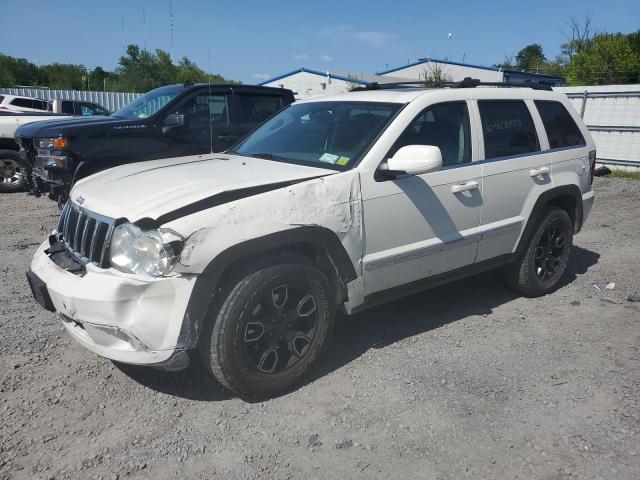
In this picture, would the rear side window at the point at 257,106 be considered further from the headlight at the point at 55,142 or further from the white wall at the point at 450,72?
the white wall at the point at 450,72

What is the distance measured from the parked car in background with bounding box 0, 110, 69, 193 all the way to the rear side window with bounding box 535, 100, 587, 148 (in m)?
8.21

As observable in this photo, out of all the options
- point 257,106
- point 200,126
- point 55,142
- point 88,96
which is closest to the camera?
point 55,142

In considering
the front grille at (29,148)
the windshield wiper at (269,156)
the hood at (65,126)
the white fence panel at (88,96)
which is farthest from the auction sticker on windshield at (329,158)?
the white fence panel at (88,96)

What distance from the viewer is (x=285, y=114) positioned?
4.52 m

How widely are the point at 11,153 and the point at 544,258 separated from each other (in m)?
9.24

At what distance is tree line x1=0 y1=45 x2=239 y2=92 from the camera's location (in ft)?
131

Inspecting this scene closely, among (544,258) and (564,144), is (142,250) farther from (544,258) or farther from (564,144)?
(564,144)

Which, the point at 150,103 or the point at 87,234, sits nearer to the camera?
the point at 87,234

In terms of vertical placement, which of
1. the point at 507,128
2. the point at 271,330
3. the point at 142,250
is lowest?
the point at 271,330

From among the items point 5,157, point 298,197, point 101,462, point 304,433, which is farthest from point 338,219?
point 5,157

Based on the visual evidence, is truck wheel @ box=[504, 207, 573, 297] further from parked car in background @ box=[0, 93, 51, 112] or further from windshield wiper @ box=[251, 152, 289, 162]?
parked car in background @ box=[0, 93, 51, 112]

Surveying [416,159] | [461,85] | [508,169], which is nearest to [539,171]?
[508,169]

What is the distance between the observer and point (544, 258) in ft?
16.1

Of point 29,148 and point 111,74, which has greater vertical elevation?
point 111,74
